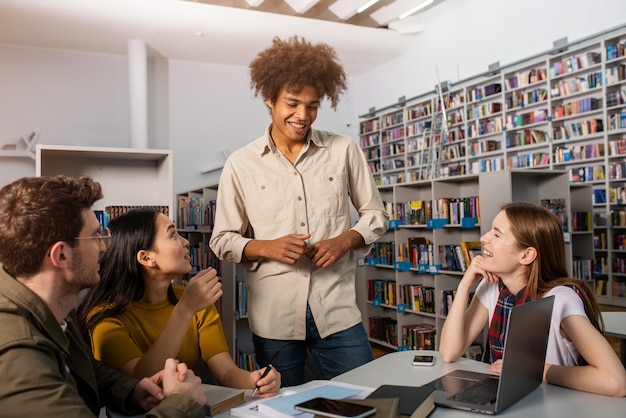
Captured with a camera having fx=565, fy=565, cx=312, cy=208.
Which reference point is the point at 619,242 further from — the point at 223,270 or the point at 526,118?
the point at 223,270

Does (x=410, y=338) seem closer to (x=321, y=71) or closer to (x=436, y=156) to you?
(x=321, y=71)

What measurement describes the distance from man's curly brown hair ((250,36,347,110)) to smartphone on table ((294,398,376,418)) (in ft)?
3.65

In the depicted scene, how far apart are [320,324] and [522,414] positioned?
81 cm

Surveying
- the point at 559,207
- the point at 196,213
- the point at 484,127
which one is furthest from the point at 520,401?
the point at 484,127

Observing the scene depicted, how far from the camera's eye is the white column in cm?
877

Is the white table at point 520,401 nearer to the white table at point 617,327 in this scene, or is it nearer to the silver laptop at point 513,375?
the silver laptop at point 513,375

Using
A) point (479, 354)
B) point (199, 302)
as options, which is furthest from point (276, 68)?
point (479, 354)

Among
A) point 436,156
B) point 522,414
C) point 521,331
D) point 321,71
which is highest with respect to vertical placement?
point 436,156

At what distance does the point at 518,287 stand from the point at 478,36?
25.1 feet

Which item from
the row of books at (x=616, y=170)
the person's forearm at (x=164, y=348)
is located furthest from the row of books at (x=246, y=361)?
the row of books at (x=616, y=170)

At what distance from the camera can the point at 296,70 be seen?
2.02 m

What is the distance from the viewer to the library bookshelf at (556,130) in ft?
22.1

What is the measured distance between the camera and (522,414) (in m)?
1.31

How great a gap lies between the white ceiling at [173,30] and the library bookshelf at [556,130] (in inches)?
59.7
